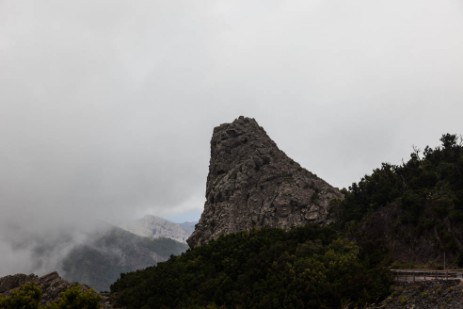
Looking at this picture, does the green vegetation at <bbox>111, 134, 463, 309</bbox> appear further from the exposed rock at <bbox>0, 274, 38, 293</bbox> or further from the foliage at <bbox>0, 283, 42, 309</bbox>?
the foliage at <bbox>0, 283, 42, 309</bbox>

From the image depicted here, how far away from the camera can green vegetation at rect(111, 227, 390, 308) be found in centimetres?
3878

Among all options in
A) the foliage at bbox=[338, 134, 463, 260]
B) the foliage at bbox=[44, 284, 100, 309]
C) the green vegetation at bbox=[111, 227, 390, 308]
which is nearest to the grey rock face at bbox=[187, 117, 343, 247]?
the foliage at bbox=[338, 134, 463, 260]

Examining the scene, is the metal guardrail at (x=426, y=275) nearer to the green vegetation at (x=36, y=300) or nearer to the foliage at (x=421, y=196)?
the foliage at (x=421, y=196)

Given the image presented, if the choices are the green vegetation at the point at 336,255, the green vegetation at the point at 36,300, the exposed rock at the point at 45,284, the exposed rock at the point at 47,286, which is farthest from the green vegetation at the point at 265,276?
the green vegetation at the point at 36,300

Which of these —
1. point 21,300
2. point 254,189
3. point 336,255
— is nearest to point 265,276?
point 336,255

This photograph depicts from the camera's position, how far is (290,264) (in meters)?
45.7

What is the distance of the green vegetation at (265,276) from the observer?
3878cm

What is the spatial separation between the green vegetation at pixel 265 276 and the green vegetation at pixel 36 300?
13.0 metres

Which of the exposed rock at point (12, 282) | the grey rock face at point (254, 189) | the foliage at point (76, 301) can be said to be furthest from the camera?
the grey rock face at point (254, 189)

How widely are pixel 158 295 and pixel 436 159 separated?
170 ft

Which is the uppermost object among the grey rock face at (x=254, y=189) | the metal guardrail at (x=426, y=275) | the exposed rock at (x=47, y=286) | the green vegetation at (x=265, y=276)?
the grey rock face at (x=254, y=189)

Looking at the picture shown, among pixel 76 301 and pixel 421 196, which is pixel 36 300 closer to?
pixel 76 301

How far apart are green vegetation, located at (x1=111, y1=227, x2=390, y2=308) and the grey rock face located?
15353 millimetres

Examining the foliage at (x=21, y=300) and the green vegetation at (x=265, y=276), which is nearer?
the foliage at (x=21, y=300)
